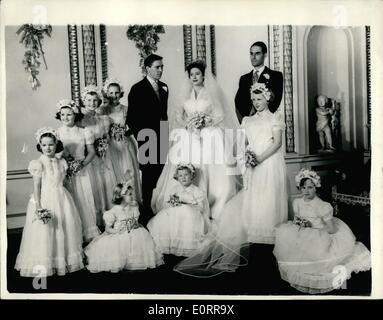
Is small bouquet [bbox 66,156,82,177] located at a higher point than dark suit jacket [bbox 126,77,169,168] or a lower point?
lower

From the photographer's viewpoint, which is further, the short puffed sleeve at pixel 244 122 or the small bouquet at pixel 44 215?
the short puffed sleeve at pixel 244 122

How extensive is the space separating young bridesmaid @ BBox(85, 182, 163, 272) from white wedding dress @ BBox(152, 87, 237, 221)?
444mm

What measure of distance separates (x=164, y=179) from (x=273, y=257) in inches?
41.0

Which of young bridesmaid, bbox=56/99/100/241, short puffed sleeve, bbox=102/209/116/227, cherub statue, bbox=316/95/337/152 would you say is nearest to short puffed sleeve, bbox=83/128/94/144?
young bridesmaid, bbox=56/99/100/241

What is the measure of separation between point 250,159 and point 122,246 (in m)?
1.19

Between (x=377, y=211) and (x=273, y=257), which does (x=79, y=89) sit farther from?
(x=377, y=211)

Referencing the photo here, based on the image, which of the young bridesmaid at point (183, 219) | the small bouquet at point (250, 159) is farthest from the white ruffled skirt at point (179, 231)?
the small bouquet at point (250, 159)

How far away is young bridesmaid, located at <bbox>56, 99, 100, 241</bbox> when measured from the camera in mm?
4148

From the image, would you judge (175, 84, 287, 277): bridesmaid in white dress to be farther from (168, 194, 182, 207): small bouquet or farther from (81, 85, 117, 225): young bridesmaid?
(81, 85, 117, 225): young bridesmaid

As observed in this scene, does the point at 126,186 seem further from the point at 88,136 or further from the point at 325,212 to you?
the point at 325,212

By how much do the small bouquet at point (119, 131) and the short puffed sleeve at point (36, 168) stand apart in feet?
1.94

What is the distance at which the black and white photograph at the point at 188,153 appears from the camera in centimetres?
413

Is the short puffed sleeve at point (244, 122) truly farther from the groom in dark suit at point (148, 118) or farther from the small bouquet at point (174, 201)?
the small bouquet at point (174, 201)

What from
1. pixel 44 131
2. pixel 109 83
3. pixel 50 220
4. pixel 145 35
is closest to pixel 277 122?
pixel 145 35
